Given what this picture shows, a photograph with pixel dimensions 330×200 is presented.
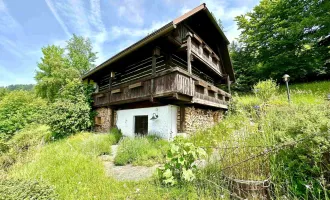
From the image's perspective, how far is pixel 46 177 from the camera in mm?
3916

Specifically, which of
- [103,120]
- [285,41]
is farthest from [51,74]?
[285,41]

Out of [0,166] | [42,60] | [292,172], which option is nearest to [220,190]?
[292,172]

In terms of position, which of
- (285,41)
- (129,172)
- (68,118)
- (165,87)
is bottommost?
(129,172)

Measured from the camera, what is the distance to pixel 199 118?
352 inches

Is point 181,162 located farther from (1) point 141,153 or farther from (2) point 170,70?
(2) point 170,70

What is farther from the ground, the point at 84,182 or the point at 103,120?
the point at 103,120

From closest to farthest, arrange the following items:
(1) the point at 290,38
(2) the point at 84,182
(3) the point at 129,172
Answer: (2) the point at 84,182 < (3) the point at 129,172 < (1) the point at 290,38

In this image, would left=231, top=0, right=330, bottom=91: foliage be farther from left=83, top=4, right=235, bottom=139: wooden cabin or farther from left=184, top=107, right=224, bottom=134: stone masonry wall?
left=184, top=107, right=224, bottom=134: stone masonry wall

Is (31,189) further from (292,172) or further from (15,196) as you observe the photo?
(292,172)

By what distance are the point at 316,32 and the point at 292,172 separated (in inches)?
795

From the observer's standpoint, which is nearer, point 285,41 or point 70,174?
point 70,174

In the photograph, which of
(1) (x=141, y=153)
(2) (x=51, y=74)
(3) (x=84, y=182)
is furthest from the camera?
(2) (x=51, y=74)

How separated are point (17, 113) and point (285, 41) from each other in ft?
89.9

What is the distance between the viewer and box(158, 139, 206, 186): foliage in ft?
9.82
